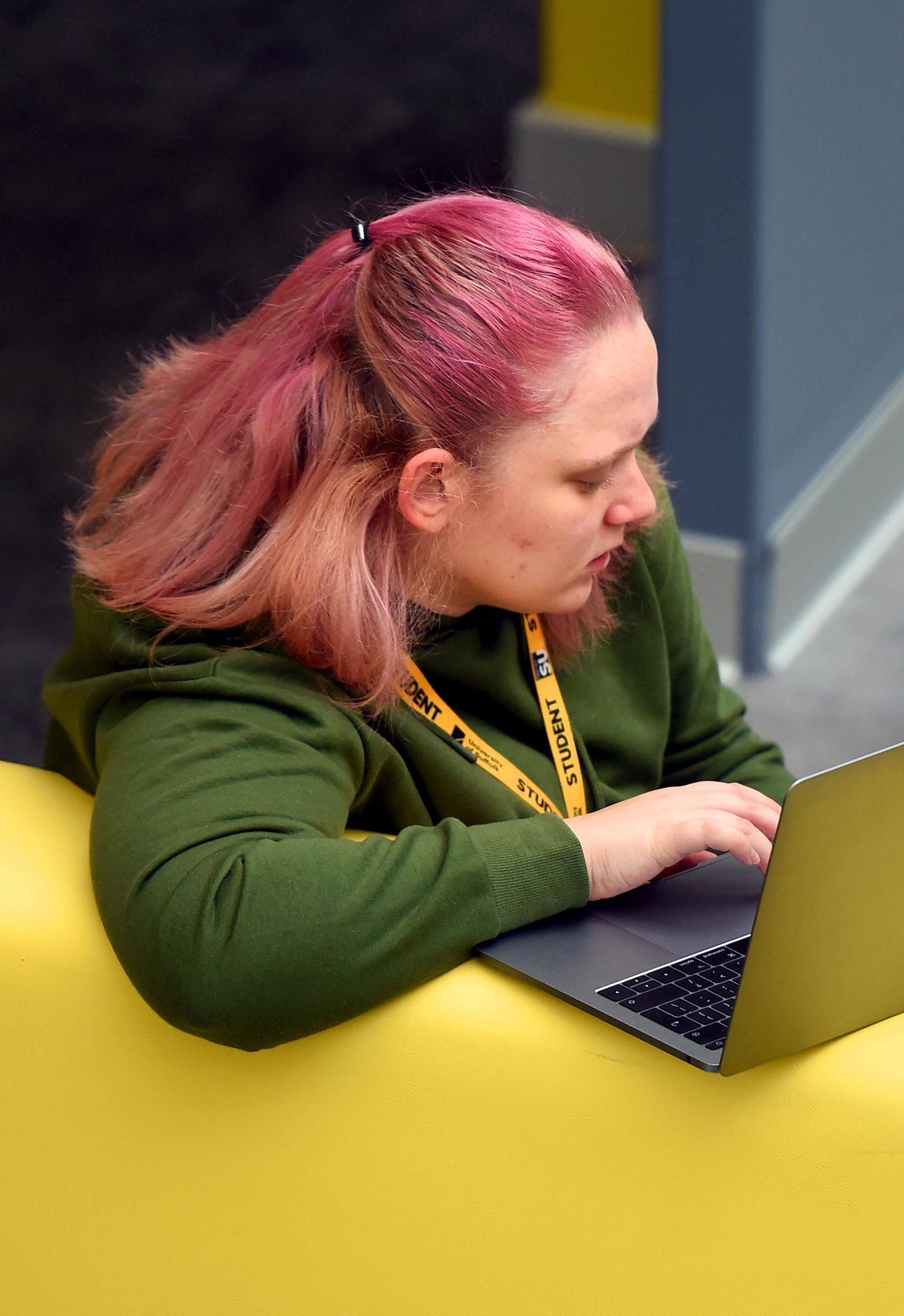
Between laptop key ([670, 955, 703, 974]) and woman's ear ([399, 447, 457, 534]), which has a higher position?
woman's ear ([399, 447, 457, 534])

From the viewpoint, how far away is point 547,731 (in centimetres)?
157

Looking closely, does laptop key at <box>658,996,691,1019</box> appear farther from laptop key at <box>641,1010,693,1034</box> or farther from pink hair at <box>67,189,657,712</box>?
pink hair at <box>67,189,657,712</box>

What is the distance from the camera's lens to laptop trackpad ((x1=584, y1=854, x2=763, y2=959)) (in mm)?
1280

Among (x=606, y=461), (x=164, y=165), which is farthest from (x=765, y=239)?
(x=164, y=165)

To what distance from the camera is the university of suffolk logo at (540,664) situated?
157cm

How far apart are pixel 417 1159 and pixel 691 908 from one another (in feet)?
0.97

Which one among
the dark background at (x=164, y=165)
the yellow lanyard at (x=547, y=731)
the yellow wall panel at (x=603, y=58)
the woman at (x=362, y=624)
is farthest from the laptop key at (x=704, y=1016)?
the yellow wall panel at (x=603, y=58)

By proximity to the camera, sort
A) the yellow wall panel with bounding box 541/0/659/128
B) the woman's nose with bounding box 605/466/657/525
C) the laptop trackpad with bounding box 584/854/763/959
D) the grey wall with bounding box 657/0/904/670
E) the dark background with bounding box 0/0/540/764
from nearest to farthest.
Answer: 1. the laptop trackpad with bounding box 584/854/763/959
2. the woman's nose with bounding box 605/466/657/525
3. the grey wall with bounding box 657/0/904/670
4. the dark background with bounding box 0/0/540/764
5. the yellow wall panel with bounding box 541/0/659/128

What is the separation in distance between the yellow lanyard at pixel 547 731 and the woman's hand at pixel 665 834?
0.20m

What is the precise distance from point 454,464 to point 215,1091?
1.72 ft

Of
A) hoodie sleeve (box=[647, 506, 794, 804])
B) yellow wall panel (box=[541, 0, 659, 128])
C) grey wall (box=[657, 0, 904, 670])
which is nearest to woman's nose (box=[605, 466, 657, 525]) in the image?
hoodie sleeve (box=[647, 506, 794, 804])

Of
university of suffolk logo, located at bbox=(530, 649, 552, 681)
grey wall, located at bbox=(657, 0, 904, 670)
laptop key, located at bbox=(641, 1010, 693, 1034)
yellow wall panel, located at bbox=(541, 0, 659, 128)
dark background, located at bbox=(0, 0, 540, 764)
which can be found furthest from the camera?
Result: yellow wall panel, located at bbox=(541, 0, 659, 128)

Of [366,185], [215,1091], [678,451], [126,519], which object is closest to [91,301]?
[366,185]

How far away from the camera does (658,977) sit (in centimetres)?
122
